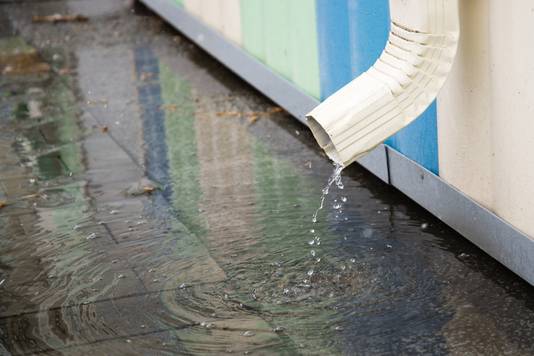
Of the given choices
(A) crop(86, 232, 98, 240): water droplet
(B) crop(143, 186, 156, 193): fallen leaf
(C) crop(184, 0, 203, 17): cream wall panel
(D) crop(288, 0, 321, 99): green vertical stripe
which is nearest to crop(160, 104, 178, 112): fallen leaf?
(D) crop(288, 0, 321, 99): green vertical stripe

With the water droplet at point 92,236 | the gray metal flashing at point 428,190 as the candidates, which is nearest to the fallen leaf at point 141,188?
the water droplet at point 92,236

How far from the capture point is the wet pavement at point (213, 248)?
4.12m

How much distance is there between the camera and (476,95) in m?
4.55

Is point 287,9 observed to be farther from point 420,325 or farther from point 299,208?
point 420,325

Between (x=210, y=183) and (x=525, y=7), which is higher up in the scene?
(x=525, y=7)

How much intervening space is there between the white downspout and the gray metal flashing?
620 mm

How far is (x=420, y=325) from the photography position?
13.6 ft

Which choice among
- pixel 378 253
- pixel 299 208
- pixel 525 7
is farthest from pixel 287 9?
pixel 525 7

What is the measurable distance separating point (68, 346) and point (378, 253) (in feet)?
4.85

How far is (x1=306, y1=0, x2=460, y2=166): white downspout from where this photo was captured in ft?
14.0

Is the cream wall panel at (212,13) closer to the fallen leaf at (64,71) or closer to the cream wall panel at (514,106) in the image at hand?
the fallen leaf at (64,71)

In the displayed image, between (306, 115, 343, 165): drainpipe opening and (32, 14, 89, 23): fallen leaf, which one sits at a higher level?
(306, 115, 343, 165): drainpipe opening

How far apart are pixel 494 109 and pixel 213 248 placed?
1432 millimetres

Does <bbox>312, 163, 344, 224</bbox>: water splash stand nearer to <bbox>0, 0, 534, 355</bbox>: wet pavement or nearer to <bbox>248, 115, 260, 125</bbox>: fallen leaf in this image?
<bbox>0, 0, 534, 355</bbox>: wet pavement
